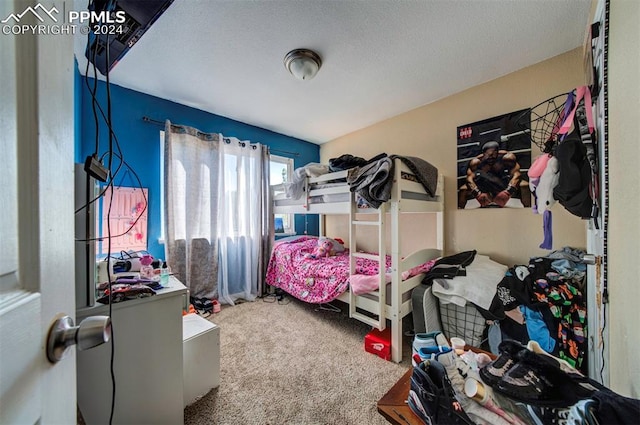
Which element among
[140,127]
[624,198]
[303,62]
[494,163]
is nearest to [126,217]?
[140,127]

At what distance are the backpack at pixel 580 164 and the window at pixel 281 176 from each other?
311 centimetres

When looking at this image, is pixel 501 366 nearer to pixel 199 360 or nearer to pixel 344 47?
pixel 199 360

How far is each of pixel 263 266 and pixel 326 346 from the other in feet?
5.14

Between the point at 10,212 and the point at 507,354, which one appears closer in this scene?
the point at 10,212

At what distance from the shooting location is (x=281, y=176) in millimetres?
3771

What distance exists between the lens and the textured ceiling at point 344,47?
1508 mm

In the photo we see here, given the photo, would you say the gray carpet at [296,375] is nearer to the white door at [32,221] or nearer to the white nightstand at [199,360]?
the white nightstand at [199,360]

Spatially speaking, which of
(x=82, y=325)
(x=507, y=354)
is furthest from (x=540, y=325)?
(x=82, y=325)

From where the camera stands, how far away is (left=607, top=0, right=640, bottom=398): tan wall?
67 cm

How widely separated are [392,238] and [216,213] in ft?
6.98

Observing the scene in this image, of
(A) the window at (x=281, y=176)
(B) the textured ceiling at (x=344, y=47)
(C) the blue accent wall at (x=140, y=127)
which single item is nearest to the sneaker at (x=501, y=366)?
(B) the textured ceiling at (x=344, y=47)

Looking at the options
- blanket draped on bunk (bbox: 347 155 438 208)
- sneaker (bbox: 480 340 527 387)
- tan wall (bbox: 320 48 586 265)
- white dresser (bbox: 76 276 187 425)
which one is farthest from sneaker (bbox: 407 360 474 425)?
tan wall (bbox: 320 48 586 265)

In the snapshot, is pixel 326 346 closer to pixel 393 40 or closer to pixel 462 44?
pixel 393 40

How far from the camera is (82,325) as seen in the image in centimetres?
40
